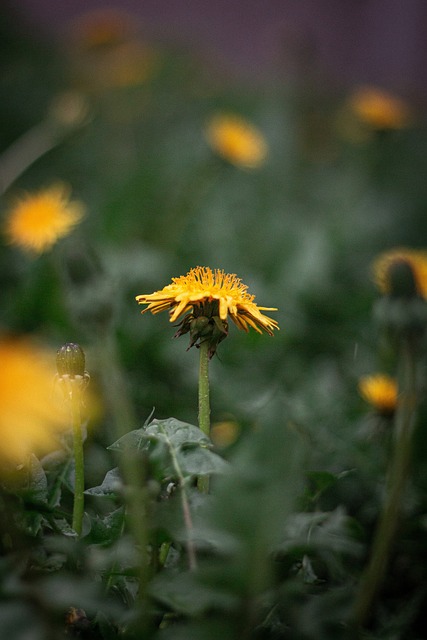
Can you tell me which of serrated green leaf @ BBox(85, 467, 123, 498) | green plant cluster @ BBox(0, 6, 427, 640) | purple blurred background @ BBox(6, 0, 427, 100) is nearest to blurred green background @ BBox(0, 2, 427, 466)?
green plant cluster @ BBox(0, 6, 427, 640)

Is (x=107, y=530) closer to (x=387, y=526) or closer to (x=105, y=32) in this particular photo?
(x=387, y=526)

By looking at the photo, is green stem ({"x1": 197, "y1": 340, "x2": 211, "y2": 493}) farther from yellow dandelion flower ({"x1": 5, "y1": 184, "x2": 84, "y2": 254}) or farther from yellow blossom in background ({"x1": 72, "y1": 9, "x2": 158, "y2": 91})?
yellow blossom in background ({"x1": 72, "y1": 9, "x2": 158, "y2": 91})

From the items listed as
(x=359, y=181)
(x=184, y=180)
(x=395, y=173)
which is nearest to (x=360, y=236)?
(x=359, y=181)

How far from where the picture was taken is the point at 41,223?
1.34 m

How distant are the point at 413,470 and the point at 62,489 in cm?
55

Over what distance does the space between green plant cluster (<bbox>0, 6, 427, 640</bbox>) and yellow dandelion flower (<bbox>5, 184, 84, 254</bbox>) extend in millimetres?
81

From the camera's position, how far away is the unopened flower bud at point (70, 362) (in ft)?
1.98

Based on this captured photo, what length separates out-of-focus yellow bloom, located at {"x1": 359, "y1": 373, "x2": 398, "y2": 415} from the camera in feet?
3.15

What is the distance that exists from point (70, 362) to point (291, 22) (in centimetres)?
375

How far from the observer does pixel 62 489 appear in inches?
26.4

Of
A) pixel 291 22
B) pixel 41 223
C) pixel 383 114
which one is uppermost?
pixel 291 22

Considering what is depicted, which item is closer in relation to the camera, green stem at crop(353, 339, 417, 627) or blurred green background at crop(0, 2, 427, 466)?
green stem at crop(353, 339, 417, 627)

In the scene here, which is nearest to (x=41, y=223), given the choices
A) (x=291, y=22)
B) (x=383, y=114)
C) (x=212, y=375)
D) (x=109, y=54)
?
(x=212, y=375)

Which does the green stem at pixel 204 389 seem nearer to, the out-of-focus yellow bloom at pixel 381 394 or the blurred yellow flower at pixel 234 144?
the out-of-focus yellow bloom at pixel 381 394
